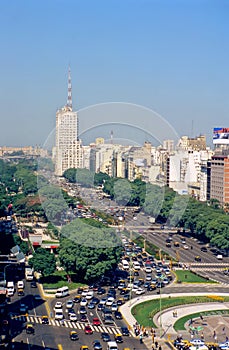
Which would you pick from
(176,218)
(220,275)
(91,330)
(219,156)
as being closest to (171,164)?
(219,156)

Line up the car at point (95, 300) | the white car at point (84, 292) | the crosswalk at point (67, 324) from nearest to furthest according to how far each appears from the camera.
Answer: the crosswalk at point (67, 324)
the car at point (95, 300)
the white car at point (84, 292)

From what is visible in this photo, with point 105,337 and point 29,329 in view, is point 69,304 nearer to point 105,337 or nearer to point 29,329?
point 29,329

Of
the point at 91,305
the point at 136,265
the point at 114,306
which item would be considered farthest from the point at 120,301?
the point at 136,265

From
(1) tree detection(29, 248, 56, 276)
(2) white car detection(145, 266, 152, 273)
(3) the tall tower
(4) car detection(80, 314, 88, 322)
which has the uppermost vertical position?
(3) the tall tower

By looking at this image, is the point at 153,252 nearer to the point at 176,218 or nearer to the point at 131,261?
the point at 131,261

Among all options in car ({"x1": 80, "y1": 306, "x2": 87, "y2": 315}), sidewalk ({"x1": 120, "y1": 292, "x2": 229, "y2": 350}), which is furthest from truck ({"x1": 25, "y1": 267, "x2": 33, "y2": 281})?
sidewalk ({"x1": 120, "y1": 292, "x2": 229, "y2": 350})

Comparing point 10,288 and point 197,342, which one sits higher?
point 10,288

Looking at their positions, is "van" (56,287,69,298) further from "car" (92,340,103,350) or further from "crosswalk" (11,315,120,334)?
"car" (92,340,103,350)

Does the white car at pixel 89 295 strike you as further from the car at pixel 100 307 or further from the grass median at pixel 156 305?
the grass median at pixel 156 305

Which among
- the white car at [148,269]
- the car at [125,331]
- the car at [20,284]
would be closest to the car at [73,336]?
the car at [125,331]
